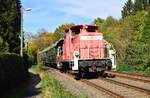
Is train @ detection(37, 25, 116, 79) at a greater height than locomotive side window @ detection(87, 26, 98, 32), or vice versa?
locomotive side window @ detection(87, 26, 98, 32)

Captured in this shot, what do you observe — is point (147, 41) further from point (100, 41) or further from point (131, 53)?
point (100, 41)

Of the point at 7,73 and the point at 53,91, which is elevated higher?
the point at 7,73

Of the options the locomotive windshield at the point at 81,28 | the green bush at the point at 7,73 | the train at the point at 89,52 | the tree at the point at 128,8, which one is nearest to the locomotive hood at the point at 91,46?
the train at the point at 89,52

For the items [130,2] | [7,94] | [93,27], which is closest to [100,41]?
[93,27]

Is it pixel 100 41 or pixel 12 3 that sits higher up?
pixel 12 3

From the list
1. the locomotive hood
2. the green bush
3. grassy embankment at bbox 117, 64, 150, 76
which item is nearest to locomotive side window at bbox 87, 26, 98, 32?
the locomotive hood

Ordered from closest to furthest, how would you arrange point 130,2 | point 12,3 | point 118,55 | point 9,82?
1. point 9,82
2. point 12,3
3. point 118,55
4. point 130,2

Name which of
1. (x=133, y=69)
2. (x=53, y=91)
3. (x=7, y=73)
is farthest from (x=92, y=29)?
(x=53, y=91)

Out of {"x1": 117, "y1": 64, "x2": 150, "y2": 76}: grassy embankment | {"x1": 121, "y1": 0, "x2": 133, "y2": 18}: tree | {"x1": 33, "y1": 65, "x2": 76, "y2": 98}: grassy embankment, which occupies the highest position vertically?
{"x1": 121, "y1": 0, "x2": 133, "y2": 18}: tree

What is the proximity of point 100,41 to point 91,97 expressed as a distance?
1094 centimetres

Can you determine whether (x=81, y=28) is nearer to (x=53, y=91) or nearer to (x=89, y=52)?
(x=89, y=52)

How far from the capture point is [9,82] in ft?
65.4

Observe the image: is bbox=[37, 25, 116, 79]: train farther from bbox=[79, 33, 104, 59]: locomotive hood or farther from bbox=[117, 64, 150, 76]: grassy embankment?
bbox=[117, 64, 150, 76]: grassy embankment

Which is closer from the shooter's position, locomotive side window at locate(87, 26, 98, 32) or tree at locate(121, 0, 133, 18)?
locomotive side window at locate(87, 26, 98, 32)
